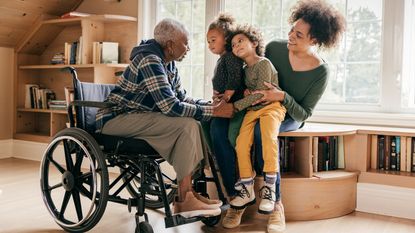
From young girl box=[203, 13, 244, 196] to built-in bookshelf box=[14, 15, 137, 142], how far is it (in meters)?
1.64

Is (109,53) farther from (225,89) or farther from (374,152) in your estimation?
(374,152)

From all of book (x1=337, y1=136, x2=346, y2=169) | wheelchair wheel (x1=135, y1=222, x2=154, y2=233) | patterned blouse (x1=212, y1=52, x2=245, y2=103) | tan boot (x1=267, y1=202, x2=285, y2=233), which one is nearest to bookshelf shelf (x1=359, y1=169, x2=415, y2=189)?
book (x1=337, y1=136, x2=346, y2=169)

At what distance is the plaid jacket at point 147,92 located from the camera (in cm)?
209

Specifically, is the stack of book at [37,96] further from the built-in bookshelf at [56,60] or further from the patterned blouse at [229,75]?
the patterned blouse at [229,75]

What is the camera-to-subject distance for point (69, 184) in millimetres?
2219

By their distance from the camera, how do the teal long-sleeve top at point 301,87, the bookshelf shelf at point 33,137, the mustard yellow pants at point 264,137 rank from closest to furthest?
1. the mustard yellow pants at point 264,137
2. the teal long-sleeve top at point 301,87
3. the bookshelf shelf at point 33,137

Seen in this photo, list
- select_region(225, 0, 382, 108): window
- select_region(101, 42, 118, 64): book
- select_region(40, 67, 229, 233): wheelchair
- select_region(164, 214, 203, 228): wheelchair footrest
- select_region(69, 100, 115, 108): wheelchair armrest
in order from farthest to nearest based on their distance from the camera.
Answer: select_region(101, 42, 118, 64): book → select_region(225, 0, 382, 108): window → select_region(69, 100, 115, 108): wheelchair armrest → select_region(40, 67, 229, 233): wheelchair → select_region(164, 214, 203, 228): wheelchair footrest

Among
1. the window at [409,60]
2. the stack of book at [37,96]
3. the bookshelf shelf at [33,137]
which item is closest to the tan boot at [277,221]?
the window at [409,60]

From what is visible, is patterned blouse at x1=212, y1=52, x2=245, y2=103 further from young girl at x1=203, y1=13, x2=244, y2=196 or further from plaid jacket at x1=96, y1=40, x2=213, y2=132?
plaid jacket at x1=96, y1=40, x2=213, y2=132

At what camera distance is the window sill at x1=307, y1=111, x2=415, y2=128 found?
293cm

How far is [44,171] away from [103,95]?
1.70ft

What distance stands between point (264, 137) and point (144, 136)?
624 millimetres

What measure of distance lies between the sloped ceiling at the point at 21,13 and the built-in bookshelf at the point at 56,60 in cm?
7

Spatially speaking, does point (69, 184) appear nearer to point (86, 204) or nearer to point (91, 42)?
point (86, 204)
